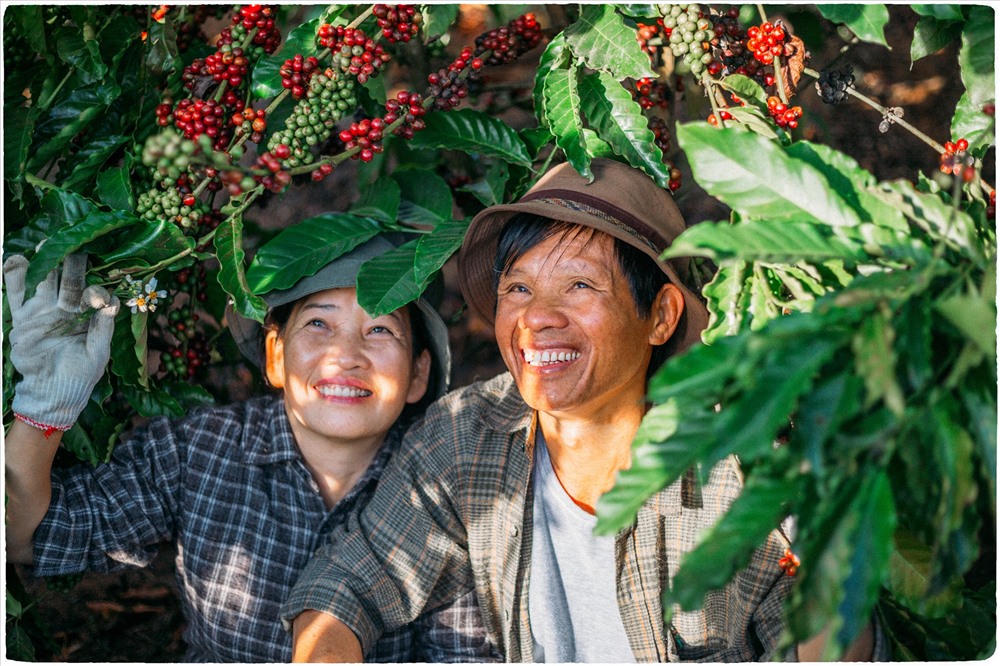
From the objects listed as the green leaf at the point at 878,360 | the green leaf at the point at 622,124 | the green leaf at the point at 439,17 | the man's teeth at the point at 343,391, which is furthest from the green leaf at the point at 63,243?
the green leaf at the point at 878,360

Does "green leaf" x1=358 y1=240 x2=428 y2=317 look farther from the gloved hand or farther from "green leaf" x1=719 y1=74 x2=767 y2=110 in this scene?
"green leaf" x1=719 y1=74 x2=767 y2=110

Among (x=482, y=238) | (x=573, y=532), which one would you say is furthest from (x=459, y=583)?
(x=482, y=238)

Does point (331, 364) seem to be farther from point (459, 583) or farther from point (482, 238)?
point (459, 583)

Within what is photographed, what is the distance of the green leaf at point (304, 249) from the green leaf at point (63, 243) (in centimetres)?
36

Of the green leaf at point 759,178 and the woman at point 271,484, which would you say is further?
the woman at point 271,484

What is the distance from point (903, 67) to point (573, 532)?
95.4 inches

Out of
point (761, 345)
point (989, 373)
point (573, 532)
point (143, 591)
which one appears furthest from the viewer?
point (143, 591)

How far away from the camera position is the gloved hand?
195cm

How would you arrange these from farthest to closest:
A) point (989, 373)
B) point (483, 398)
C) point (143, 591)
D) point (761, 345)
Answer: point (143, 591) → point (483, 398) → point (989, 373) → point (761, 345)

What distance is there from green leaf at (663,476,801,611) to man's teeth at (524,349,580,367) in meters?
0.85

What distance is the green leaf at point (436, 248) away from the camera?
2.06 m

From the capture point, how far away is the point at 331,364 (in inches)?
88.5

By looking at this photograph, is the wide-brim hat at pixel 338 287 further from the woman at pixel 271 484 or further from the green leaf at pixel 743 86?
the green leaf at pixel 743 86

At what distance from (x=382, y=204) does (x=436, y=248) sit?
324mm
